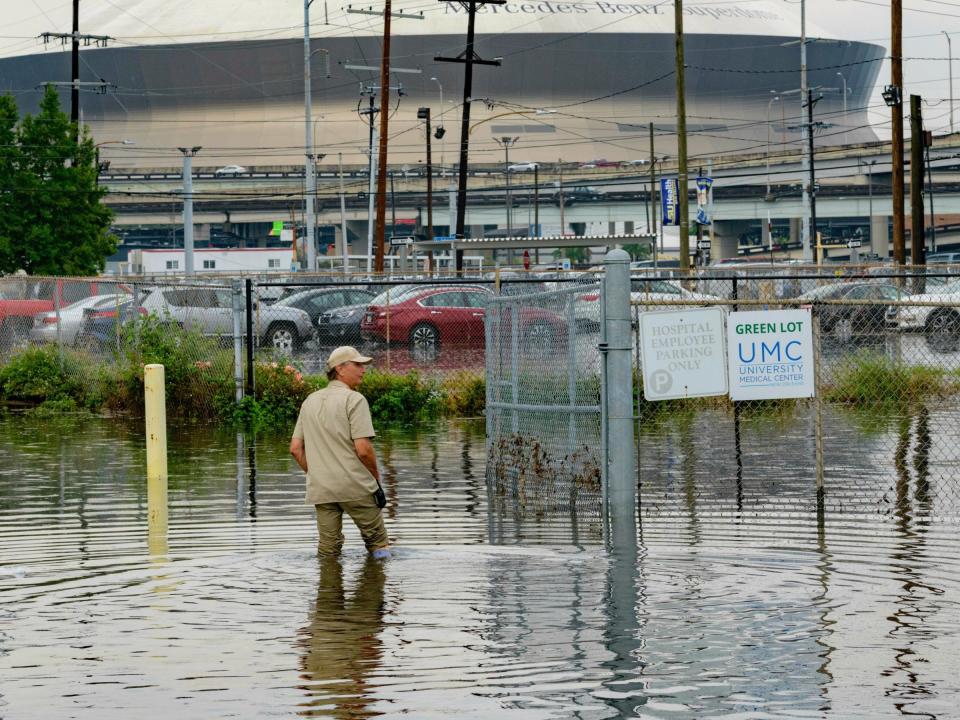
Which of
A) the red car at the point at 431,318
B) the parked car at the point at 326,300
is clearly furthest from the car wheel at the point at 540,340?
the parked car at the point at 326,300

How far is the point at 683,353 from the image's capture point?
500 inches

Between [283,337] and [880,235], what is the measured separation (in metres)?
92.4

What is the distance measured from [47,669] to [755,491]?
317 inches

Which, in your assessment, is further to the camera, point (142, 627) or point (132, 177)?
point (132, 177)

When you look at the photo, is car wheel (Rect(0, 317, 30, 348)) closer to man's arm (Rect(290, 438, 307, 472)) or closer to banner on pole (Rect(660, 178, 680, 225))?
man's arm (Rect(290, 438, 307, 472))

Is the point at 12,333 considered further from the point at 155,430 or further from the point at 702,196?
the point at 702,196

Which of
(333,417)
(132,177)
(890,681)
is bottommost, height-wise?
(890,681)

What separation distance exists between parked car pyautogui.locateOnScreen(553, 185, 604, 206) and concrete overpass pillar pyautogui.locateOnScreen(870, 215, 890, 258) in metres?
→ 19.3

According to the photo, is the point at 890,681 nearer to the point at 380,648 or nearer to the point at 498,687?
the point at 498,687

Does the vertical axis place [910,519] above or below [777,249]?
below

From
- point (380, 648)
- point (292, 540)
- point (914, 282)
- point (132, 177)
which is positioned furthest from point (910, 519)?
point (132, 177)

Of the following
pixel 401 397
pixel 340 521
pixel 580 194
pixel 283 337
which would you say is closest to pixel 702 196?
pixel 283 337

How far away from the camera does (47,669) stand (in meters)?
7.80

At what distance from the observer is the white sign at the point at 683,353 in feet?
41.4
